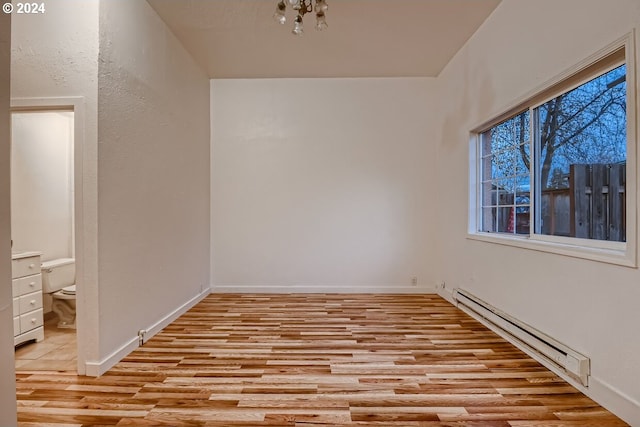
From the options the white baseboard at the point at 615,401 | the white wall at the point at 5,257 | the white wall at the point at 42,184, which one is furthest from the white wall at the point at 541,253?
the white wall at the point at 42,184

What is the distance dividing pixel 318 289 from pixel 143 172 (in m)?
2.72

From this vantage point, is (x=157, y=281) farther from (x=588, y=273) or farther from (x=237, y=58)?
(x=588, y=273)

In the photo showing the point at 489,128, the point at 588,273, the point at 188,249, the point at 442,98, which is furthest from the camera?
the point at 442,98

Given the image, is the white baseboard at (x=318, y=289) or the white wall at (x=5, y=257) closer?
the white wall at (x=5, y=257)

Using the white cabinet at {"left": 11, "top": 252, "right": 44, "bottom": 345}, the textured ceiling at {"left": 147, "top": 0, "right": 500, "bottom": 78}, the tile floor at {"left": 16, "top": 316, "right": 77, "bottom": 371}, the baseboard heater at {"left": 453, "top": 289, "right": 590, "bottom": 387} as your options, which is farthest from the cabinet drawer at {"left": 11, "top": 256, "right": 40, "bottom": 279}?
the baseboard heater at {"left": 453, "top": 289, "right": 590, "bottom": 387}

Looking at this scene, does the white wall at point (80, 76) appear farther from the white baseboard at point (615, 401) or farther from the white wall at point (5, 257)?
the white baseboard at point (615, 401)

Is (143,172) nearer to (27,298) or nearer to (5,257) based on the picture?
(27,298)

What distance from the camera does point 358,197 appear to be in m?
4.69

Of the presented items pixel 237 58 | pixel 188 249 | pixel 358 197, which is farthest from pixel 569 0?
pixel 188 249

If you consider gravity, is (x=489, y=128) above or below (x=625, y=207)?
above

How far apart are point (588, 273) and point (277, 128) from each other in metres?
3.79

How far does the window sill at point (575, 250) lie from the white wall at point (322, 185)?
1.64 metres

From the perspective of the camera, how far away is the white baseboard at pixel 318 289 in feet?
15.3

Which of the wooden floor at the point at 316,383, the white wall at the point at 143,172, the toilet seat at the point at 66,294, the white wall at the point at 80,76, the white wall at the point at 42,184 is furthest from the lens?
the white wall at the point at 42,184
